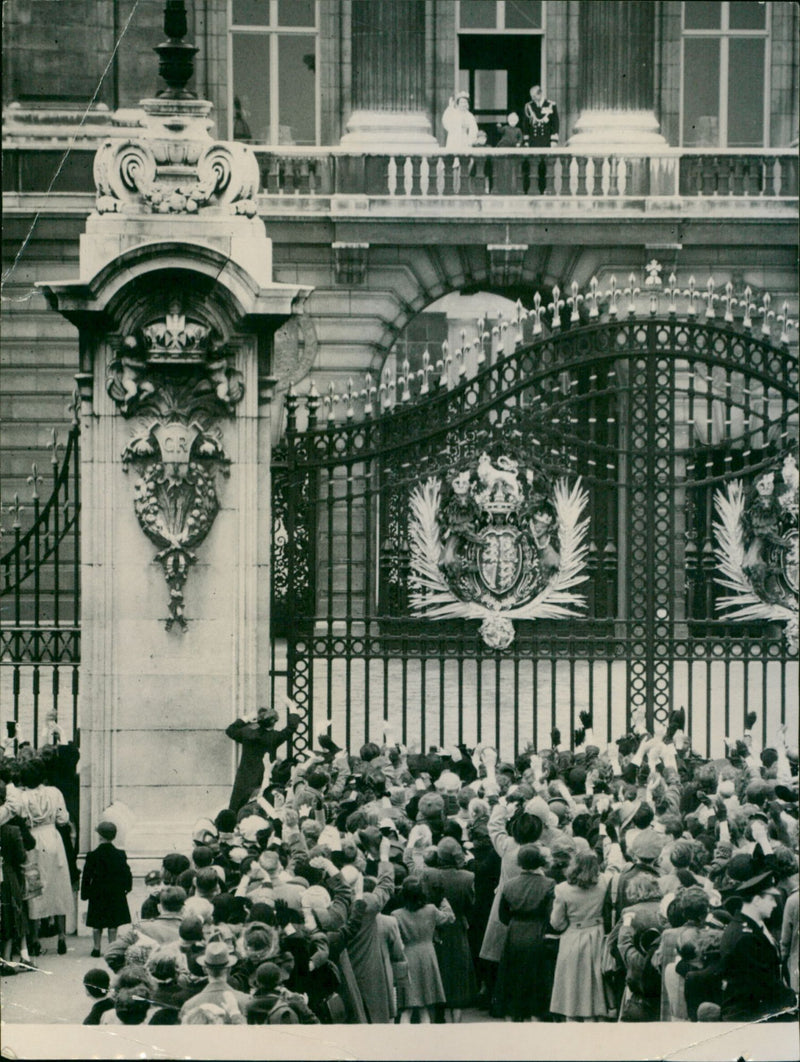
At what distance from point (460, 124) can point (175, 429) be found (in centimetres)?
1003

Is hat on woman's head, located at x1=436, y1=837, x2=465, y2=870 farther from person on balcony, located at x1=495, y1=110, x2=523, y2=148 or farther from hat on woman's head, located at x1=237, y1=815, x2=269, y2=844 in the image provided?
person on balcony, located at x1=495, y1=110, x2=523, y2=148

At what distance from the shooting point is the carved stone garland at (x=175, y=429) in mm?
10664

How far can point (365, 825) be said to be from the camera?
10172 mm

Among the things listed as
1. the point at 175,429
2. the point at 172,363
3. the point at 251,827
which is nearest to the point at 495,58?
the point at 172,363

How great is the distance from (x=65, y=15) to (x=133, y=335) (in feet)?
31.6

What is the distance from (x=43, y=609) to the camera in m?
17.2

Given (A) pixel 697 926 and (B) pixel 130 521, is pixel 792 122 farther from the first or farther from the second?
(A) pixel 697 926

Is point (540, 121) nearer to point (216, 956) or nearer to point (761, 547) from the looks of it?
point (761, 547)

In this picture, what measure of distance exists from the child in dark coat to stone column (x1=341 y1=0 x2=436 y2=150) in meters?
11.5

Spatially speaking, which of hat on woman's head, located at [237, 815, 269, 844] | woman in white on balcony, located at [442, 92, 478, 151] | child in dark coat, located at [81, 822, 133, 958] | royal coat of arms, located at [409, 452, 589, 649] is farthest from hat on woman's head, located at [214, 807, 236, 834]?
woman in white on balcony, located at [442, 92, 478, 151]

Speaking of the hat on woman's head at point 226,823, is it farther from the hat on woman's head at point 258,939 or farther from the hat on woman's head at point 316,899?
the hat on woman's head at point 258,939

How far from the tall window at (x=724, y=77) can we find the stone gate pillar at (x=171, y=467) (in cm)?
1133

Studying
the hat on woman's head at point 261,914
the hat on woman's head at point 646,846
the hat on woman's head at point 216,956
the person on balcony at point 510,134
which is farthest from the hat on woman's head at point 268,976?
the person on balcony at point 510,134

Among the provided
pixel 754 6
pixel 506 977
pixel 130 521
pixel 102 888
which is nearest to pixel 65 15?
pixel 754 6
